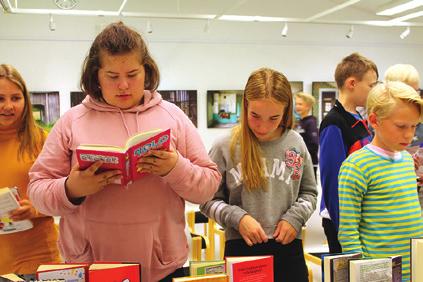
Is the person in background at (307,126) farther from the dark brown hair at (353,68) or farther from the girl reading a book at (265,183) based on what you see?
the girl reading a book at (265,183)

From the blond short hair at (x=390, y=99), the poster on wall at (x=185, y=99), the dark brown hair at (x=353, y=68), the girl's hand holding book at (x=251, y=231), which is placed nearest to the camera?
the girl's hand holding book at (x=251, y=231)

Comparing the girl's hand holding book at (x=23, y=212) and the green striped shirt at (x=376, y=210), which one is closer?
the green striped shirt at (x=376, y=210)

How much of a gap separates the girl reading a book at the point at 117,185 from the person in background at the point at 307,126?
492 centimetres

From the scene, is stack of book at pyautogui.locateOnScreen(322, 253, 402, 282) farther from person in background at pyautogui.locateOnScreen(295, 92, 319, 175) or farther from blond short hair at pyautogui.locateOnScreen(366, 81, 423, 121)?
person in background at pyautogui.locateOnScreen(295, 92, 319, 175)

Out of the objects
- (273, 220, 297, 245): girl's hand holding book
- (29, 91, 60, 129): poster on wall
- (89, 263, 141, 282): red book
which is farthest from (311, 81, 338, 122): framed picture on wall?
(89, 263, 141, 282): red book

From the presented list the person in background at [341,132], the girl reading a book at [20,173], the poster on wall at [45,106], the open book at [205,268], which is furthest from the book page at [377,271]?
the poster on wall at [45,106]

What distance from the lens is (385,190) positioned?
1814mm

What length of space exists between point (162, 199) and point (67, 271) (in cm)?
38

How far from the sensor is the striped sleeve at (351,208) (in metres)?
1.77

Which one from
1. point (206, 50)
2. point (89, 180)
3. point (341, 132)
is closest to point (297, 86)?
point (206, 50)

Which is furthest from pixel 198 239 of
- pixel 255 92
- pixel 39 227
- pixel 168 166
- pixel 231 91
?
pixel 231 91

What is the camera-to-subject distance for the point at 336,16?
7.39 meters

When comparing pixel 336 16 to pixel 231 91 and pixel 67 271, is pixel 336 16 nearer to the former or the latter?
pixel 231 91

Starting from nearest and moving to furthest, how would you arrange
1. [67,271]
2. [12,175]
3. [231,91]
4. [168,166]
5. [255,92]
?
[67,271]
[168,166]
[255,92]
[12,175]
[231,91]
